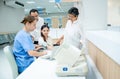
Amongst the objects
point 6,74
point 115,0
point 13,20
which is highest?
point 115,0

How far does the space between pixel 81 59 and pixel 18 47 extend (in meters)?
1.13

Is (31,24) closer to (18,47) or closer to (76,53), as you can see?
(18,47)

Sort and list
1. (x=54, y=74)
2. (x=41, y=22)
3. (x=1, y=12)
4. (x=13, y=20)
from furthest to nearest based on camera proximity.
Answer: (x=13, y=20), (x=1, y=12), (x=41, y=22), (x=54, y=74)

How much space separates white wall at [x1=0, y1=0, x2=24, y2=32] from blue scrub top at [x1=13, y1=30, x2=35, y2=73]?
29.8 ft

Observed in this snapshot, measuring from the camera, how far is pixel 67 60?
1.88 meters

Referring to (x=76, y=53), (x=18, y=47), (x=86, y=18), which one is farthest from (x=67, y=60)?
(x=86, y=18)

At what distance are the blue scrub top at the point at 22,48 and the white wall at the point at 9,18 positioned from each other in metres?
9.10

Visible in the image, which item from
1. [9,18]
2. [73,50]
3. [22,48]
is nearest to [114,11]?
[9,18]

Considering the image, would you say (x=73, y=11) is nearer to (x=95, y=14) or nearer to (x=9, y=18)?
(x=95, y=14)

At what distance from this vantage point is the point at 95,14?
305cm

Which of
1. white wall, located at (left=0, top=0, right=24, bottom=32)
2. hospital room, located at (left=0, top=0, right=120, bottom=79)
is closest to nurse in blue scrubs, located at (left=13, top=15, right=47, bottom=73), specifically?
hospital room, located at (left=0, top=0, right=120, bottom=79)

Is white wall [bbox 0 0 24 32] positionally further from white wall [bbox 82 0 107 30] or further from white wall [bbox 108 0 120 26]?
white wall [bbox 82 0 107 30]

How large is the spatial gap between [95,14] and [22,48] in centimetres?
129

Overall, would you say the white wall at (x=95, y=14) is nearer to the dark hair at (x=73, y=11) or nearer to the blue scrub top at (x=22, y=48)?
the dark hair at (x=73, y=11)
